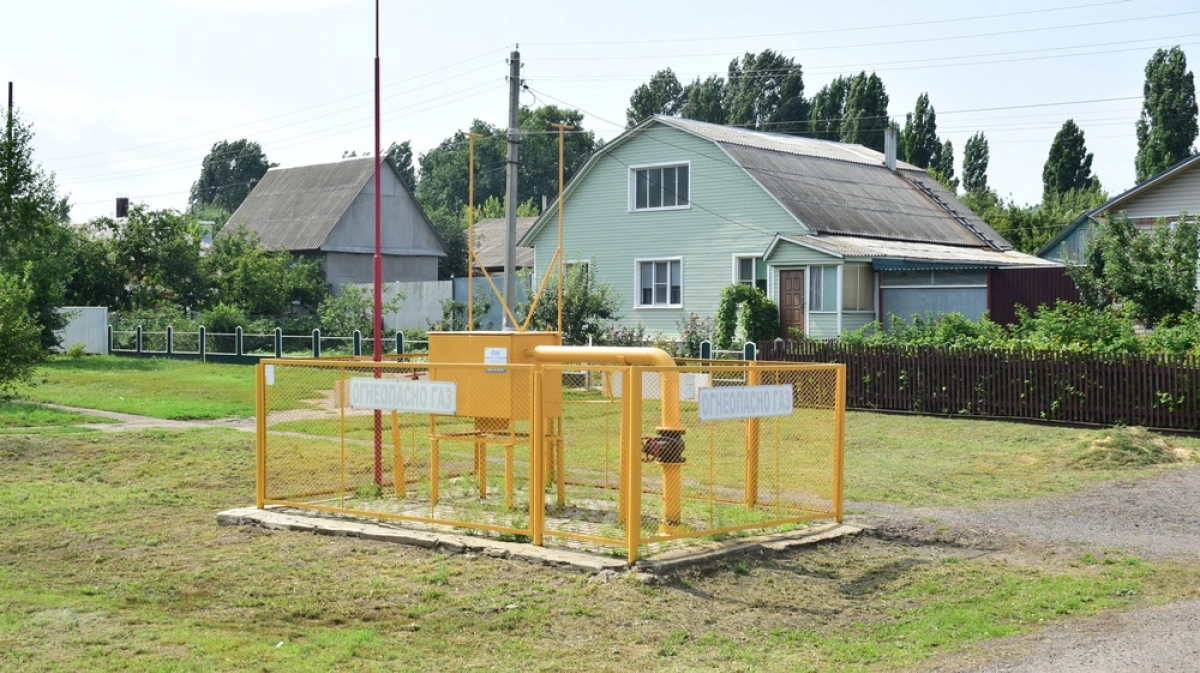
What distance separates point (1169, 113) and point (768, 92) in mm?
32861

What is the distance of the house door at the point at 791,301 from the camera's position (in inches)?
1291

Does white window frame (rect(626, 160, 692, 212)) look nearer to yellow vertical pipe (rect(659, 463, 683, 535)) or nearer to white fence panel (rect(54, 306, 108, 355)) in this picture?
white fence panel (rect(54, 306, 108, 355))

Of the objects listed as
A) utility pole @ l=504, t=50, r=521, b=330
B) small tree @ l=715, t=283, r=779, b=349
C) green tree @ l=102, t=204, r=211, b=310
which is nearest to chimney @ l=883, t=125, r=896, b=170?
small tree @ l=715, t=283, r=779, b=349

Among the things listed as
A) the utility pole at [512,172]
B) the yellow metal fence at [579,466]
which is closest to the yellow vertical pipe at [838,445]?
the yellow metal fence at [579,466]

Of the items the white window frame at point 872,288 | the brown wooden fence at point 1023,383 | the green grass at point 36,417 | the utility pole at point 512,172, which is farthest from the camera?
the white window frame at point 872,288

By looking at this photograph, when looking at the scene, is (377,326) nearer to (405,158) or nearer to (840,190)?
(840,190)

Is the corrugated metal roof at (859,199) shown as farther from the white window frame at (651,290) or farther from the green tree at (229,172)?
the green tree at (229,172)

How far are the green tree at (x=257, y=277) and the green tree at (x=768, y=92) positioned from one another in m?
45.5

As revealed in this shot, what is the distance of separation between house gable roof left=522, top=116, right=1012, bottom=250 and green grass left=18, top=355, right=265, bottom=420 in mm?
11757

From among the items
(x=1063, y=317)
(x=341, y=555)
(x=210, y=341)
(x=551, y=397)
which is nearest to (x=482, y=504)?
(x=551, y=397)

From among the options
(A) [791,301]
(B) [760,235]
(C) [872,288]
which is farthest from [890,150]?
(A) [791,301]

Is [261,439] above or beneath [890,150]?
beneath

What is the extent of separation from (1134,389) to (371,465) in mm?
12591

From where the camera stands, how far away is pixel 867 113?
70.9 meters
